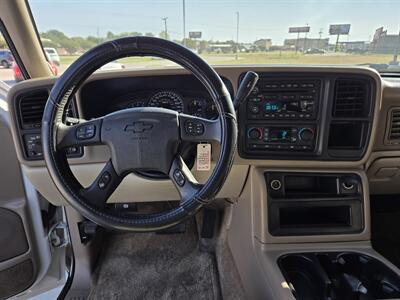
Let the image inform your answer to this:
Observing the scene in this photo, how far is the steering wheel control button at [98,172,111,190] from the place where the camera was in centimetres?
96

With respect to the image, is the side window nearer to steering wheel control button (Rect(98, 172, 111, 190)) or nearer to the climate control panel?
steering wheel control button (Rect(98, 172, 111, 190))

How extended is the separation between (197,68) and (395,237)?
1.74 metres

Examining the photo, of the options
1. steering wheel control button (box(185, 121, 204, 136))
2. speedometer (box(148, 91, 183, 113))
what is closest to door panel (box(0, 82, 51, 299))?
speedometer (box(148, 91, 183, 113))

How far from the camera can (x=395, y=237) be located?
6.45 ft

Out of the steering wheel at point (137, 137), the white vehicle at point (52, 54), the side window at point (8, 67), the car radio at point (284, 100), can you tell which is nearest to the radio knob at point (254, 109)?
the car radio at point (284, 100)

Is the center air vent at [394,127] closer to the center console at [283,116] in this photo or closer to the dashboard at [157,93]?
the center console at [283,116]

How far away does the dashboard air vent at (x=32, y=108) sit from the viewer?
4.06 ft

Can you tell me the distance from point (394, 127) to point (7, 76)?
1.77m

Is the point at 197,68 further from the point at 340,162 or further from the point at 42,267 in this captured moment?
the point at 42,267

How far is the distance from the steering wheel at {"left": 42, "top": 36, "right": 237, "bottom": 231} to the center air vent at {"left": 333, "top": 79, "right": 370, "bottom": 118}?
23.1 inches

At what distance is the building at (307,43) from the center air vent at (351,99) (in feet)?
0.89

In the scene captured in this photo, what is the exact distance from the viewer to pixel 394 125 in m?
1.45

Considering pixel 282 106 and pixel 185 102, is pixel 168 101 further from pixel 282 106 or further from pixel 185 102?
pixel 282 106

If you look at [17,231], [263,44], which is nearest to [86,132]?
[263,44]
